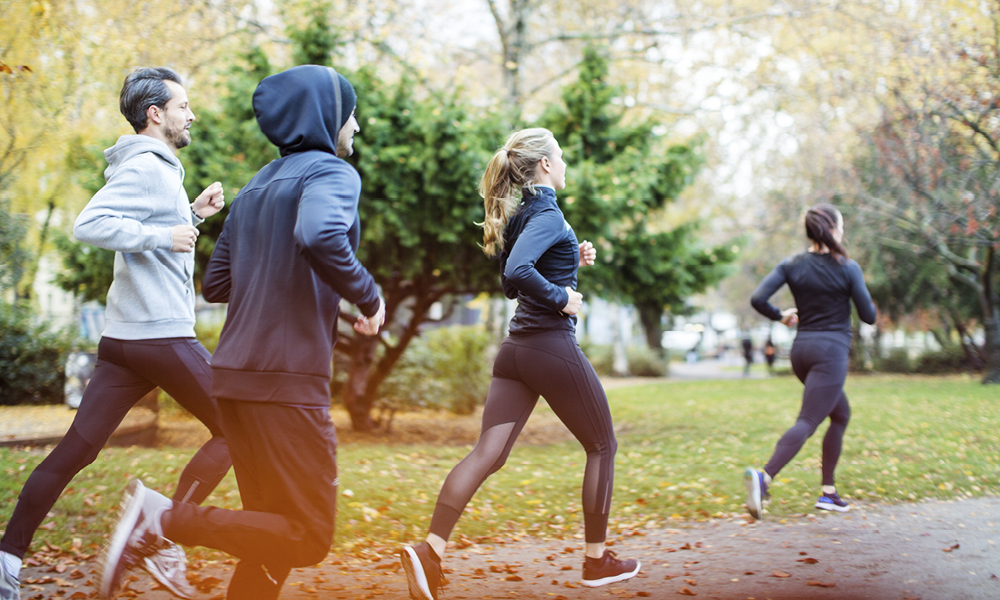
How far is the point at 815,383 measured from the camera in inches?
193

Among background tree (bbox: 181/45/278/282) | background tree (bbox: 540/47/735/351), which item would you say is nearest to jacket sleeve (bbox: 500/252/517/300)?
background tree (bbox: 540/47/735/351)

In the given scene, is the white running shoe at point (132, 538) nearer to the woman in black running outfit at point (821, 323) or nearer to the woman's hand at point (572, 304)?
the woman's hand at point (572, 304)

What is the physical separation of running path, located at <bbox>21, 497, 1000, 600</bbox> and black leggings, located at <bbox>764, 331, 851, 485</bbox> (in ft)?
1.68

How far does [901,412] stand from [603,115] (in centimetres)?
692

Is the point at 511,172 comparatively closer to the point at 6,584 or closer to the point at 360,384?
the point at 6,584

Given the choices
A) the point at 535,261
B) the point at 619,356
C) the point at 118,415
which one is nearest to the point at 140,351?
the point at 118,415

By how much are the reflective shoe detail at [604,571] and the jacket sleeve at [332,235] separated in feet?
5.78

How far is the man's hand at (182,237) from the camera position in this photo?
9.72 feet

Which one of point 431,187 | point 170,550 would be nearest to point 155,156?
point 170,550

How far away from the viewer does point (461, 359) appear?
1305cm

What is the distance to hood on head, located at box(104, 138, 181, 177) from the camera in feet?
10.2

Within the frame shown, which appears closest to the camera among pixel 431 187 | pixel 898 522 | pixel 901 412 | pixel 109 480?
pixel 898 522

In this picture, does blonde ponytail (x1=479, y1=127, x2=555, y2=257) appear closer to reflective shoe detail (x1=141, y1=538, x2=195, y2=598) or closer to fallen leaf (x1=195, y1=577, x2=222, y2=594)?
reflective shoe detail (x1=141, y1=538, x2=195, y2=598)

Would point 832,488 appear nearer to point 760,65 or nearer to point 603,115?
point 603,115
